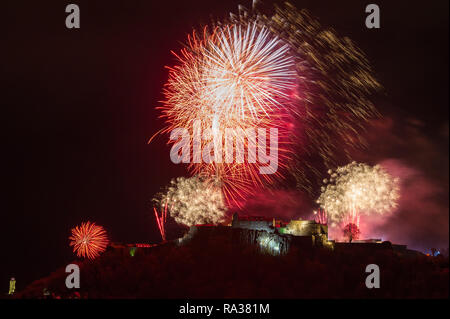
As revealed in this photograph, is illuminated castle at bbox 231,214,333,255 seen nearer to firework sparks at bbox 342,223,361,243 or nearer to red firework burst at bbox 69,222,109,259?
firework sparks at bbox 342,223,361,243

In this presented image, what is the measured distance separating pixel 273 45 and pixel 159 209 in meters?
32.5

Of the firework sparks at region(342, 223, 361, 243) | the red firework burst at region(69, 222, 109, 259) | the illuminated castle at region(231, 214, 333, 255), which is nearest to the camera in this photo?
the illuminated castle at region(231, 214, 333, 255)

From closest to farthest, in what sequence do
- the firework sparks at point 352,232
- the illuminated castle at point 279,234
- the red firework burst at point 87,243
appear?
the illuminated castle at point 279,234, the firework sparks at point 352,232, the red firework burst at point 87,243

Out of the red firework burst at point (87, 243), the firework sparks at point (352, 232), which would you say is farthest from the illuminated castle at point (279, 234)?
the red firework burst at point (87, 243)

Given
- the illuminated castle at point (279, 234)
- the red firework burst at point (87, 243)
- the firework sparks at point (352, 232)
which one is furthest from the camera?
the red firework burst at point (87, 243)

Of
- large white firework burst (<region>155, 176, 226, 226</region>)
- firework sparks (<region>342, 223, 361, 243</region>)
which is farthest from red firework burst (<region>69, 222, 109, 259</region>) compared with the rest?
firework sparks (<region>342, 223, 361, 243</region>)

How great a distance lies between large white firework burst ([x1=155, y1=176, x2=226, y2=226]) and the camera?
248 feet

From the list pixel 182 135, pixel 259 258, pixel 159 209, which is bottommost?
pixel 259 258

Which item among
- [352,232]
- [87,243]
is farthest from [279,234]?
[87,243]

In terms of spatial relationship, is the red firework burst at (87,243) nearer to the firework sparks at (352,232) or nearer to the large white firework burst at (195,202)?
the large white firework burst at (195,202)

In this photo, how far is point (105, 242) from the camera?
78.0 m

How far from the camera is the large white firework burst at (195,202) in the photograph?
75688 millimetres

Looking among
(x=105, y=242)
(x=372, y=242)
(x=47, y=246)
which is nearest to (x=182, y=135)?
(x=105, y=242)
